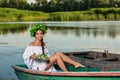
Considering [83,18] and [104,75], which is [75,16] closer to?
[83,18]

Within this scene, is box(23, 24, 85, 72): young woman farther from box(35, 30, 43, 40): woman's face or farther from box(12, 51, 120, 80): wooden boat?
box(12, 51, 120, 80): wooden boat

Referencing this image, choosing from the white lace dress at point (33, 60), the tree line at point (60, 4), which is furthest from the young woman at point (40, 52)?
the tree line at point (60, 4)

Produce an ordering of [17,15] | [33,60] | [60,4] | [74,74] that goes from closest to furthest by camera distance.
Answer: [74,74]
[33,60]
[17,15]
[60,4]

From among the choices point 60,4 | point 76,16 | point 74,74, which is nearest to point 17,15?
point 76,16

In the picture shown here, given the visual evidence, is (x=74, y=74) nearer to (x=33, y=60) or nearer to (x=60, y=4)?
(x=33, y=60)

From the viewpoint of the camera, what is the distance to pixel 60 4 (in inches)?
4262

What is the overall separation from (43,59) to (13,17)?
66.8 m

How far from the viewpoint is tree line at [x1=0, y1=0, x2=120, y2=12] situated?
330ft

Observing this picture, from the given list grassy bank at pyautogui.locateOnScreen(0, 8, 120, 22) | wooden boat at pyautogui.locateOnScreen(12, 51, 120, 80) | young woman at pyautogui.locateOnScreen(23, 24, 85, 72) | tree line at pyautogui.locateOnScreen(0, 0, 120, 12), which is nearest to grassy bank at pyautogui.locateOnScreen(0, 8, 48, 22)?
grassy bank at pyautogui.locateOnScreen(0, 8, 120, 22)

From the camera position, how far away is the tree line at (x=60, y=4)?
101 metres

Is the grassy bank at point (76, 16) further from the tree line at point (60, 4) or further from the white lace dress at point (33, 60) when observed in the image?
the white lace dress at point (33, 60)

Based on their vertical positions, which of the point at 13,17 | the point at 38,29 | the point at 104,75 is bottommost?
the point at 13,17

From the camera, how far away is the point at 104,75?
26.9ft

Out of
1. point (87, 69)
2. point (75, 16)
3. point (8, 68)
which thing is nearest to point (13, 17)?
point (75, 16)
